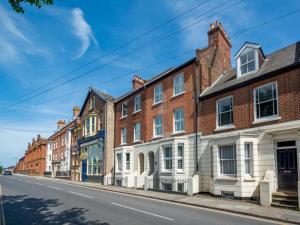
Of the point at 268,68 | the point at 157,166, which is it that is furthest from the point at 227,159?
the point at 157,166

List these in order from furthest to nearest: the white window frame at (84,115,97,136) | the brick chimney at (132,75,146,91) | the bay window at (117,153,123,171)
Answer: the white window frame at (84,115,97,136), the brick chimney at (132,75,146,91), the bay window at (117,153,123,171)

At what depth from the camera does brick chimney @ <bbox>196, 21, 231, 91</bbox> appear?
23328 millimetres

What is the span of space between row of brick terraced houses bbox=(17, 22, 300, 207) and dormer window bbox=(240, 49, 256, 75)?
0.21 feet

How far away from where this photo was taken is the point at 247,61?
2047cm

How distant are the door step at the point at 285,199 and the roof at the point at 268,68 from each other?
21.3ft

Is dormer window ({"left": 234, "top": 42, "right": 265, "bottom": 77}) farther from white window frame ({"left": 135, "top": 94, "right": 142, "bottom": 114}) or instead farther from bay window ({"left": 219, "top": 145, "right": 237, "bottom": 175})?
white window frame ({"left": 135, "top": 94, "right": 142, "bottom": 114})

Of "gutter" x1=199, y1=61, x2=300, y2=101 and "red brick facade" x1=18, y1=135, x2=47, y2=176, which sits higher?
"gutter" x1=199, y1=61, x2=300, y2=101

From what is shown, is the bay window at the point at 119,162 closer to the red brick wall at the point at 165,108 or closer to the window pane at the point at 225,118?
the red brick wall at the point at 165,108

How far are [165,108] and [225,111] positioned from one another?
6.63m

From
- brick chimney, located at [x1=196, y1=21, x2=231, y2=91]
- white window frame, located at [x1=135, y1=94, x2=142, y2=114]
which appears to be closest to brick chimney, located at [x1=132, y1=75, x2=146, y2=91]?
white window frame, located at [x1=135, y1=94, x2=142, y2=114]

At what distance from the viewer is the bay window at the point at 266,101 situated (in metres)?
17.2

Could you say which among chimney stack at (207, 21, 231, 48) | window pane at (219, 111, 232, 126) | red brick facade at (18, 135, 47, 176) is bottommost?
red brick facade at (18, 135, 47, 176)

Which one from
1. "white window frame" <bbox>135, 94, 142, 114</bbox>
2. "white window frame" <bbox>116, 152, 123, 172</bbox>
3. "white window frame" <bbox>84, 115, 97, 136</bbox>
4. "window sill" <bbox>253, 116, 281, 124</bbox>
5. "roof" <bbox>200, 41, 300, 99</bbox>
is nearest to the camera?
"window sill" <bbox>253, 116, 281, 124</bbox>

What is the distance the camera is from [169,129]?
25.0m
